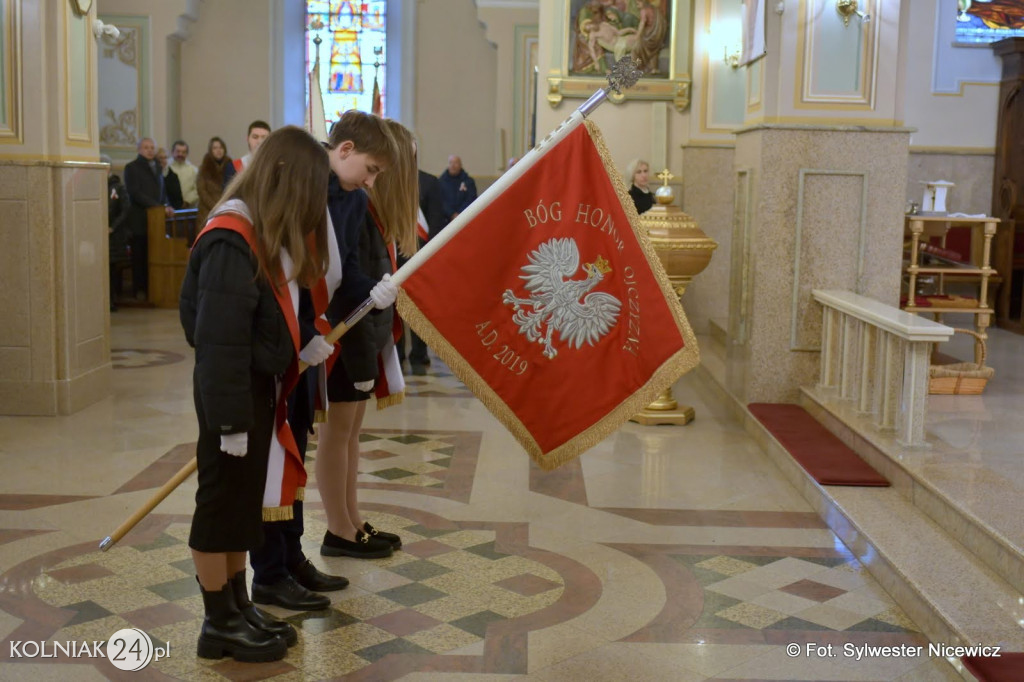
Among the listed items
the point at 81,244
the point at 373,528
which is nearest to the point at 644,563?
the point at 373,528

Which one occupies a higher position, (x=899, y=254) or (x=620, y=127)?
(x=620, y=127)

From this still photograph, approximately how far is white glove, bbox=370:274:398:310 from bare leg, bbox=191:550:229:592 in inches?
33.6

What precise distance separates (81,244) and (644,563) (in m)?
4.25

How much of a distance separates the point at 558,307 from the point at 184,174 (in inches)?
406

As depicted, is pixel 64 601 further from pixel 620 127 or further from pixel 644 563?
pixel 620 127

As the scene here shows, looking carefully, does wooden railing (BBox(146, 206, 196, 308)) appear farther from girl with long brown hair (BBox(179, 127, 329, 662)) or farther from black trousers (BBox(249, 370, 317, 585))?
girl with long brown hair (BBox(179, 127, 329, 662))

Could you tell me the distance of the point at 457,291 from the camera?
12.1 feet

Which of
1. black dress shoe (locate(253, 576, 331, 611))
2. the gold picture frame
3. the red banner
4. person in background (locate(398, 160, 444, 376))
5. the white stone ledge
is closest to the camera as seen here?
the red banner

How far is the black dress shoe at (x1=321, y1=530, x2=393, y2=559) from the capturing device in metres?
4.26

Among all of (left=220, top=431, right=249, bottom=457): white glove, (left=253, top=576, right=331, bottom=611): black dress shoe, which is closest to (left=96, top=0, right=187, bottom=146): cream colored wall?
(left=253, top=576, right=331, bottom=611): black dress shoe

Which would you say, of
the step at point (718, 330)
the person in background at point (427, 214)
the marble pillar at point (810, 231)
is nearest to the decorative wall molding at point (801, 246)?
the marble pillar at point (810, 231)

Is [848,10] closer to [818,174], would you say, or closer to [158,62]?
[818,174]

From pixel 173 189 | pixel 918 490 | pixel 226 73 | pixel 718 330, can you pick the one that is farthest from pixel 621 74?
pixel 226 73

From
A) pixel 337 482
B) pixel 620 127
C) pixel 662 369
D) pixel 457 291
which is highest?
pixel 620 127
